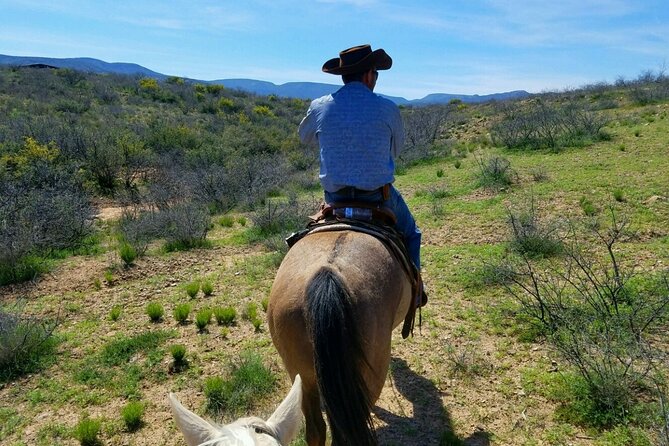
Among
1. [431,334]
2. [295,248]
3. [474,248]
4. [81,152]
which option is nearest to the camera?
[295,248]

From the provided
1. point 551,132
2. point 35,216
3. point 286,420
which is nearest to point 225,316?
point 286,420

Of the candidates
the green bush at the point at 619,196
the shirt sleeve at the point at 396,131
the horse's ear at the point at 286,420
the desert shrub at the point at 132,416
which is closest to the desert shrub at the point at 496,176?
the green bush at the point at 619,196

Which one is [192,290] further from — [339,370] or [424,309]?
[339,370]

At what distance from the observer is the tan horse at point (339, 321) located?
1865 mm

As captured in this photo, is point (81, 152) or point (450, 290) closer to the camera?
point (450, 290)

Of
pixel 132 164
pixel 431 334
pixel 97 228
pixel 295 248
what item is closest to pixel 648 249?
pixel 431 334

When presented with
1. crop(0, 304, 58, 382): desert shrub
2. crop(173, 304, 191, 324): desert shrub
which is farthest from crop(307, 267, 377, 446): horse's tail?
crop(0, 304, 58, 382): desert shrub

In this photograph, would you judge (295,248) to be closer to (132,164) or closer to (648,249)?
(648,249)

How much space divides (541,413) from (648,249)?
11.8 feet

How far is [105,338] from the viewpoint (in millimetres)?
4656

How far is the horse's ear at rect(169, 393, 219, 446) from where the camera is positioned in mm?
1291

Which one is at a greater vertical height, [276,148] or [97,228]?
[276,148]

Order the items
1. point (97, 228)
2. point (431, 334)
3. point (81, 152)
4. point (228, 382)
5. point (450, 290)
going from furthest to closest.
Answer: point (81, 152)
point (97, 228)
point (450, 290)
point (431, 334)
point (228, 382)

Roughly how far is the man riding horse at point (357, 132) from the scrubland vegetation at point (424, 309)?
1413 millimetres
